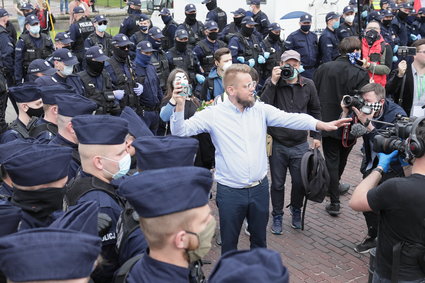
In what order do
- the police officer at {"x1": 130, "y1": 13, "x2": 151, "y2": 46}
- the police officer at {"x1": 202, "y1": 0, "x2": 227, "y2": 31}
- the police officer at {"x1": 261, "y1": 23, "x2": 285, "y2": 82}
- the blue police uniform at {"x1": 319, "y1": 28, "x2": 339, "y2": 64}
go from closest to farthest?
1. the police officer at {"x1": 130, "y1": 13, "x2": 151, "y2": 46}
2. the blue police uniform at {"x1": 319, "y1": 28, "x2": 339, "y2": 64}
3. the police officer at {"x1": 261, "y1": 23, "x2": 285, "y2": 82}
4. the police officer at {"x1": 202, "y1": 0, "x2": 227, "y2": 31}

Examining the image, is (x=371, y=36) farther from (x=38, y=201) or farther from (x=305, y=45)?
(x=38, y=201)

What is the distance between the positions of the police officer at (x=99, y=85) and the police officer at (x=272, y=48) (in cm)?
502

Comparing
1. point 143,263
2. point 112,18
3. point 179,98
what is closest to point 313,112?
point 179,98

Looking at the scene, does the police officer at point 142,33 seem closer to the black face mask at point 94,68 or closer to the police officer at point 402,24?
the black face mask at point 94,68

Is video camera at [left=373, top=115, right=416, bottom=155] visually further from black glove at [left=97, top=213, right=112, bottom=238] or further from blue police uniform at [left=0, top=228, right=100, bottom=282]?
blue police uniform at [left=0, top=228, right=100, bottom=282]

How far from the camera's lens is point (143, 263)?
262cm

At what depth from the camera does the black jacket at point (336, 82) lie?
21.8ft

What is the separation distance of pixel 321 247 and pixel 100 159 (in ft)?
11.2

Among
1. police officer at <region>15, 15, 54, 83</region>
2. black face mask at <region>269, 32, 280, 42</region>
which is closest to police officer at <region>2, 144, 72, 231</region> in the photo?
police officer at <region>15, 15, 54, 83</region>

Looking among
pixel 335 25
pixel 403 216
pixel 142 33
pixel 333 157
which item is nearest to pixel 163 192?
pixel 403 216

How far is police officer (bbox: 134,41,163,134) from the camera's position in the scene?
814cm

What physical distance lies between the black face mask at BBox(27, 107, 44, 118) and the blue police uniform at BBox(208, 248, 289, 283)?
4419mm

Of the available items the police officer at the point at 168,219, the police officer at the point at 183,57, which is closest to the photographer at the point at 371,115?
the police officer at the point at 168,219

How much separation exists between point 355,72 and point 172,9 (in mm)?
12003
